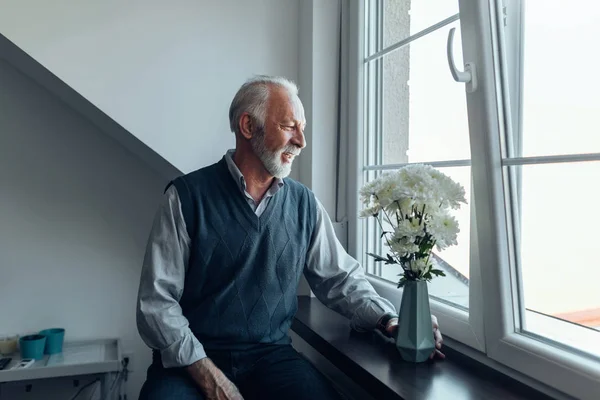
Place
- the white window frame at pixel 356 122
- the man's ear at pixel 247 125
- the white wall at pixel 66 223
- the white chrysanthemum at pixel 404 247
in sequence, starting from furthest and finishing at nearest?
the white wall at pixel 66 223 → the white window frame at pixel 356 122 → the man's ear at pixel 247 125 → the white chrysanthemum at pixel 404 247

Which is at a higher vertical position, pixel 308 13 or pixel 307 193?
pixel 308 13

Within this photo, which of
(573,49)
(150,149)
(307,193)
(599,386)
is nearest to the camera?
(599,386)

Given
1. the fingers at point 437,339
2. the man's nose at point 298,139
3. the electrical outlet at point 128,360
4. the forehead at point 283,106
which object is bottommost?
the electrical outlet at point 128,360

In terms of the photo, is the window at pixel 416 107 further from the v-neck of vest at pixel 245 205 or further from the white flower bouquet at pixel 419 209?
the v-neck of vest at pixel 245 205

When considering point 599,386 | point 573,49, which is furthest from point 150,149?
point 599,386

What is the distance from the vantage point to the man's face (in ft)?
5.41

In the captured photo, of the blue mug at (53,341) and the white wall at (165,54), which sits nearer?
the white wall at (165,54)

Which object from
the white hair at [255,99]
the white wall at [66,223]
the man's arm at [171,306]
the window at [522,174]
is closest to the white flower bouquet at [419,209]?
the window at [522,174]

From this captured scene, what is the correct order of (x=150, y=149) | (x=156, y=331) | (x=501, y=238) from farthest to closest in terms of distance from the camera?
(x=150, y=149), (x=156, y=331), (x=501, y=238)

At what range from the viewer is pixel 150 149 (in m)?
2.05

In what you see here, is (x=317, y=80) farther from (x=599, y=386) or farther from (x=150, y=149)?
(x=599, y=386)

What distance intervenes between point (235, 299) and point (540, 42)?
1.07 m

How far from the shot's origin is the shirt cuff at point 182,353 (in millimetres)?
1478

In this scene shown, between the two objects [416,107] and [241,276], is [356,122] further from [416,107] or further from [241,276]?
[241,276]
